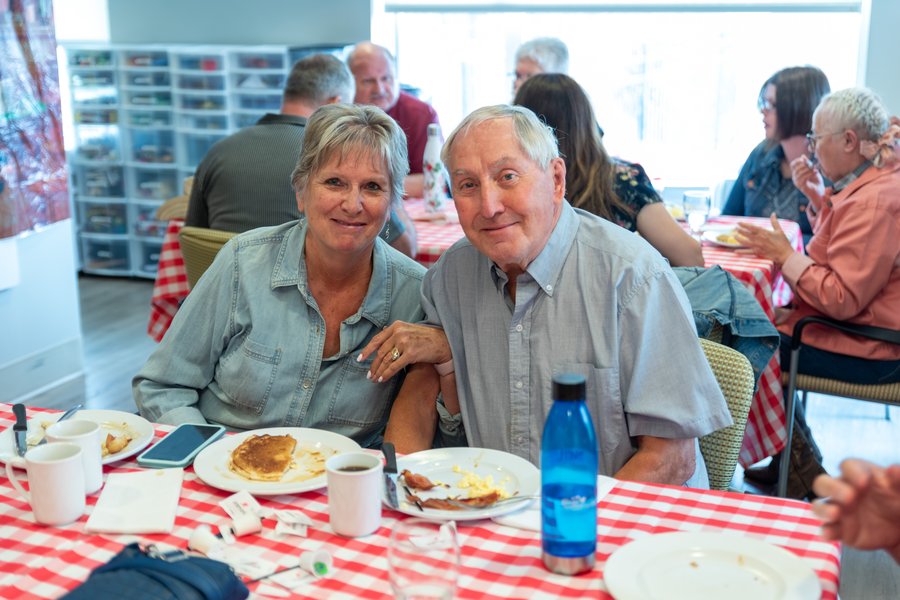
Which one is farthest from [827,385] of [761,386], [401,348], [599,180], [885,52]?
[885,52]

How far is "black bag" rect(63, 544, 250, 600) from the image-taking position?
1146 millimetres

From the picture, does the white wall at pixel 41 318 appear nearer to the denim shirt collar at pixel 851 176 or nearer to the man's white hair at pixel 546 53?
the man's white hair at pixel 546 53

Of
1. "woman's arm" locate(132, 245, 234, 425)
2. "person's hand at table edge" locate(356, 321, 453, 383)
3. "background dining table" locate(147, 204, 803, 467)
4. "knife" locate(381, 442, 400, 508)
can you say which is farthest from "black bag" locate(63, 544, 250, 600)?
"background dining table" locate(147, 204, 803, 467)

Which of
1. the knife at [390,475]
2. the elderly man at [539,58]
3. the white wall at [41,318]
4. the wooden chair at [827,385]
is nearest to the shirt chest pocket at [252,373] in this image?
the knife at [390,475]

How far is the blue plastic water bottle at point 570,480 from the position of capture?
1.26 m

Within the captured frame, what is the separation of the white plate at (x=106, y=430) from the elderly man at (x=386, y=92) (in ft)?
9.30

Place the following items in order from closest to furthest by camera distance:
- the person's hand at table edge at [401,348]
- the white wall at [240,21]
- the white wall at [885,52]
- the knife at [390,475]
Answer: the knife at [390,475]
the person's hand at table edge at [401,348]
the white wall at [885,52]
the white wall at [240,21]

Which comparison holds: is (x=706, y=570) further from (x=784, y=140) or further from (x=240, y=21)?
(x=240, y=21)

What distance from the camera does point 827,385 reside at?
312 centimetres

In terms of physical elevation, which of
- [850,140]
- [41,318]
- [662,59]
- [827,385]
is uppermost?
[662,59]

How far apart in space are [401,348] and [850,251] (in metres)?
1.72

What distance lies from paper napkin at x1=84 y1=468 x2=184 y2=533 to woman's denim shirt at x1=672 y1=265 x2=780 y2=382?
4.06ft

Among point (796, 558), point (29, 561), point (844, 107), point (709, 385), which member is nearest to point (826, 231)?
point (844, 107)

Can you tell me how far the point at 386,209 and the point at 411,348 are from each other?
34cm
